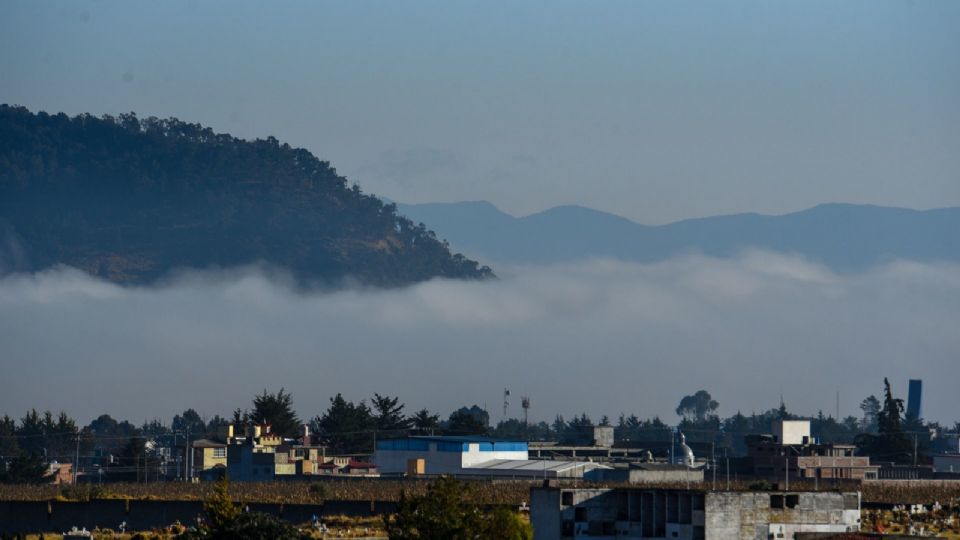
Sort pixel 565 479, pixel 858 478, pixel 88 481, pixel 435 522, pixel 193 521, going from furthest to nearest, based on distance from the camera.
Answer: pixel 88 481 < pixel 858 478 < pixel 565 479 < pixel 193 521 < pixel 435 522

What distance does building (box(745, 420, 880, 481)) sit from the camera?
171 m

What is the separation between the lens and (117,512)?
120 metres

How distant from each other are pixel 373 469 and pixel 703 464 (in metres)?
35.9

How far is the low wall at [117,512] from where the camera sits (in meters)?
116

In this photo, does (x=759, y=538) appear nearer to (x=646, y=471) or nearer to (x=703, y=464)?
(x=646, y=471)

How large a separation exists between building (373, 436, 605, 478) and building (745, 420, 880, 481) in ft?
69.7

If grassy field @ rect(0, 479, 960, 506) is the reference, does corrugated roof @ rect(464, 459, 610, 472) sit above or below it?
above

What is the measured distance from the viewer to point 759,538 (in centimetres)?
9269

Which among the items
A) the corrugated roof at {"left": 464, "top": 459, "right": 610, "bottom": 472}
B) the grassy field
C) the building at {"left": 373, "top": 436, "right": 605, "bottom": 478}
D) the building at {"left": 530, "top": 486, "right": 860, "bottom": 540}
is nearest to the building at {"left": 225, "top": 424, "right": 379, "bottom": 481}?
the building at {"left": 373, "top": 436, "right": 605, "bottom": 478}

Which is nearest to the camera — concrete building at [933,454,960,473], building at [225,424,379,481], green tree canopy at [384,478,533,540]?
green tree canopy at [384,478,533,540]

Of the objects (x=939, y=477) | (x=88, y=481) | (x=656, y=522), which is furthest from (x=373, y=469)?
(x=656, y=522)

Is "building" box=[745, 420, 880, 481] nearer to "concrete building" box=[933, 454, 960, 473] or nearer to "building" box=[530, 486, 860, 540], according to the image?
"concrete building" box=[933, 454, 960, 473]

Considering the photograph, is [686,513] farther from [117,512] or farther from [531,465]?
[531,465]

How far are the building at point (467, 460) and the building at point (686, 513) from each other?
53.3 metres
